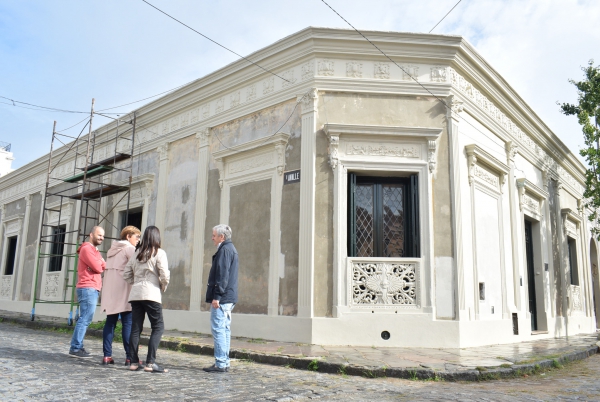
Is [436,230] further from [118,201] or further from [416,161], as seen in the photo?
[118,201]

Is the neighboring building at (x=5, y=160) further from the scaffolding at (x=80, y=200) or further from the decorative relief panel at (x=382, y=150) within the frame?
the decorative relief panel at (x=382, y=150)

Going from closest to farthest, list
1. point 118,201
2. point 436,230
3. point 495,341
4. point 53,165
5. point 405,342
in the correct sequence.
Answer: point 405,342 < point 436,230 < point 495,341 < point 118,201 < point 53,165

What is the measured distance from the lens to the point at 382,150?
9.38 metres

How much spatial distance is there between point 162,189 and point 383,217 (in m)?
6.16

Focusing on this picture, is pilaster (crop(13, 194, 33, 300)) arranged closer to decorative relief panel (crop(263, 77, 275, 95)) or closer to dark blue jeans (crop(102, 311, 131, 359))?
decorative relief panel (crop(263, 77, 275, 95))

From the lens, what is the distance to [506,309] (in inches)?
416

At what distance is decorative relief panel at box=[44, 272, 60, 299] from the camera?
1586 cm

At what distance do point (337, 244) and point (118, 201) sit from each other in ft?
25.6

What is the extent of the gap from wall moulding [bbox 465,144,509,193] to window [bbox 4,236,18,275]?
1797 cm

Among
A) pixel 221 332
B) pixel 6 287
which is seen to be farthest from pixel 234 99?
pixel 6 287

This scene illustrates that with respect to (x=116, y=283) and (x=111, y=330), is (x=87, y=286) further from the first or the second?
(x=111, y=330)

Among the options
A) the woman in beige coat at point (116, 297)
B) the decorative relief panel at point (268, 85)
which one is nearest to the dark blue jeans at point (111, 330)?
the woman in beige coat at point (116, 297)

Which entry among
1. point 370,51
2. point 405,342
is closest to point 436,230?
point 405,342

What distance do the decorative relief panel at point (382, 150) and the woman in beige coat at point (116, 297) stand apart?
461 centimetres
